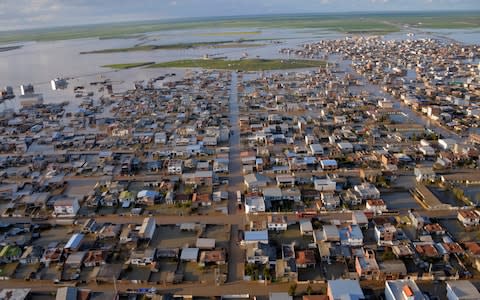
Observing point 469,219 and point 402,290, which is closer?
point 402,290

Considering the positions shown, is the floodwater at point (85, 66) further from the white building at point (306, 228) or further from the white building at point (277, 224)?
the white building at point (306, 228)

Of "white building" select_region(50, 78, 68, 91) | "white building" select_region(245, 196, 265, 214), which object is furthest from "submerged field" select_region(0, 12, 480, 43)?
"white building" select_region(245, 196, 265, 214)

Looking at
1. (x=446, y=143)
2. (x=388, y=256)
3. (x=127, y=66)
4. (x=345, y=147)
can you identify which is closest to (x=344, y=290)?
(x=388, y=256)

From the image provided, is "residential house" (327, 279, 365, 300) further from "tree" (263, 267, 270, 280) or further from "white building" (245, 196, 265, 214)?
"white building" (245, 196, 265, 214)

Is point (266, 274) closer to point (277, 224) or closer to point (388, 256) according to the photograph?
point (277, 224)

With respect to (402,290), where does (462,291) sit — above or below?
below

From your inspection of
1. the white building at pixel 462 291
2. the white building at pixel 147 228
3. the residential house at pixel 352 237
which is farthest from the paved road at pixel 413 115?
the white building at pixel 147 228
